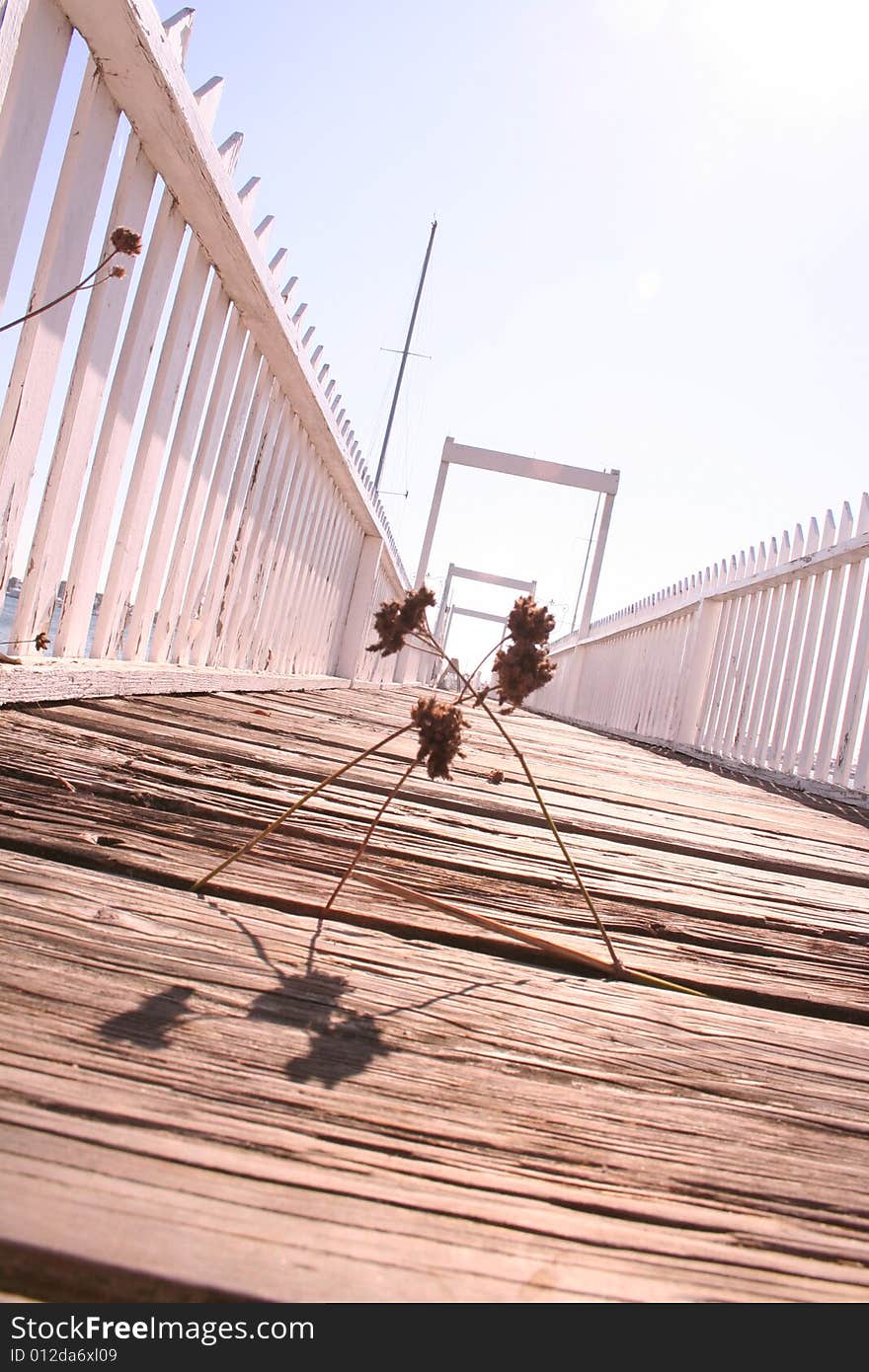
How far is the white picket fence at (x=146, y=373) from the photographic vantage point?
1236 millimetres

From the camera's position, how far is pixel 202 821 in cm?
92

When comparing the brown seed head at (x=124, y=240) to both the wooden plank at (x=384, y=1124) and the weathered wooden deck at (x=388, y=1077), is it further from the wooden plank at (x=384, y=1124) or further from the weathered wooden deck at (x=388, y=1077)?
the wooden plank at (x=384, y=1124)

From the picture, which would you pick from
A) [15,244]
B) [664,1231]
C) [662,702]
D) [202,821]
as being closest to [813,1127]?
[664,1231]

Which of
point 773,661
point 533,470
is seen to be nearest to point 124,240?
point 773,661

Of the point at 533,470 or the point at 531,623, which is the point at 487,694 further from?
the point at 533,470

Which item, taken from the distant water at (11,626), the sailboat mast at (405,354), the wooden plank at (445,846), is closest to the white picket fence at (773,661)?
the wooden plank at (445,846)

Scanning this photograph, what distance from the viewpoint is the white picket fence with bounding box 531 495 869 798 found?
3.59 m

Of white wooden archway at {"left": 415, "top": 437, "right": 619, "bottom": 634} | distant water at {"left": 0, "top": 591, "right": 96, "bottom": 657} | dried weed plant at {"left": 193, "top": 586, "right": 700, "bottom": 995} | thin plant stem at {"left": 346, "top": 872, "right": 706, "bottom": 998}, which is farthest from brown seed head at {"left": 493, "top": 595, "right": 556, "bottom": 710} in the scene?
white wooden archway at {"left": 415, "top": 437, "right": 619, "bottom": 634}

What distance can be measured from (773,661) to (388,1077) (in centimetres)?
434

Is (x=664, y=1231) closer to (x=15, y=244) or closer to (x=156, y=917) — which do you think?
(x=156, y=917)

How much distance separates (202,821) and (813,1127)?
2.04 ft

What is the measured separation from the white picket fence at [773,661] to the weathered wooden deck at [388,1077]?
2.89 m

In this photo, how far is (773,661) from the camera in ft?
14.6

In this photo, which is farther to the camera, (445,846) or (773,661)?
(773,661)
